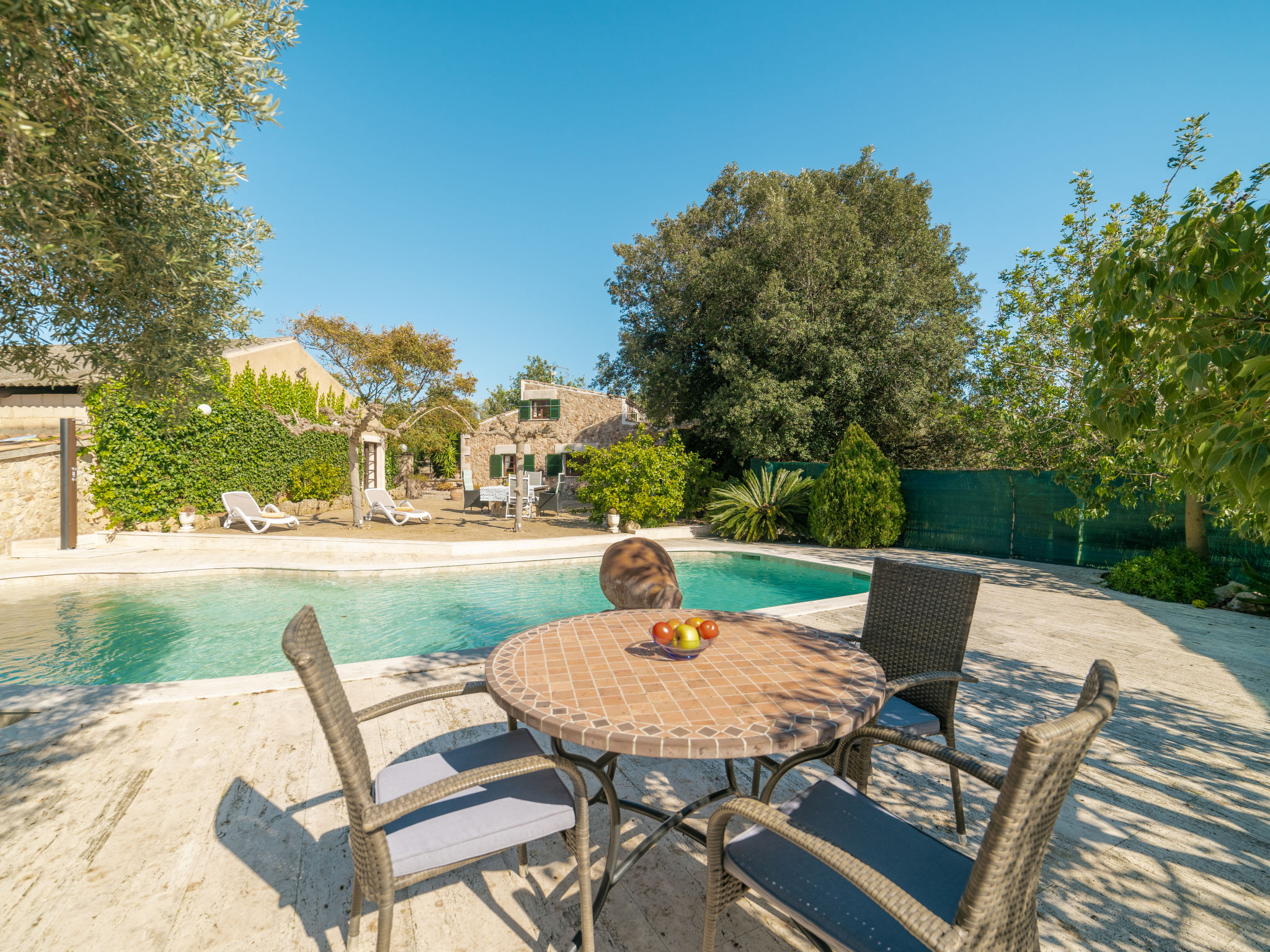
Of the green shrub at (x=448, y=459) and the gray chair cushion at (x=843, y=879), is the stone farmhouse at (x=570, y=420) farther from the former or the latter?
the gray chair cushion at (x=843, y=879)

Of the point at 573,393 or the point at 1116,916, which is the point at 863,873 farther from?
the point at 573,393

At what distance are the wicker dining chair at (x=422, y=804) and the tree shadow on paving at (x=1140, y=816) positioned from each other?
4.17ft

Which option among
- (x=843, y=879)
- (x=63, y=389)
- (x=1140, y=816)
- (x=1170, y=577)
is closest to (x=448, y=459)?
(x=63, y=389)

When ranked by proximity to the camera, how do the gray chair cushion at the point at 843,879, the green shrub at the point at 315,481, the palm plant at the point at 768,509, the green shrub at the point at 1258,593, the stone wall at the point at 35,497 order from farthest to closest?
1. the green shrub at the point at 315,481
2. the palm plant at the point at 768,509
3. the stone wall at the point at 35,497
4. the green shrub at the point at 1258,593
5. the gray chair cushion at the point at 843,879

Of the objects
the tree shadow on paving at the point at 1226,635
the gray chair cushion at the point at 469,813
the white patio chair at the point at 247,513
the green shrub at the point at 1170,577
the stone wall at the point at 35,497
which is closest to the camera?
the gray chair cushion at the point at 469,813

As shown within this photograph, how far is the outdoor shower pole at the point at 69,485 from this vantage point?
8.24 meters

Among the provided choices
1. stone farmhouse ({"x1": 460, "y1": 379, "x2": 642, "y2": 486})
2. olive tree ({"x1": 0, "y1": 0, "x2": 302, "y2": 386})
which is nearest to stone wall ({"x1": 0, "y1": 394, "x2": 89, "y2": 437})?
olive tree ({"x1": 0, "y1": 0, "x2": 302, "y2": 386})

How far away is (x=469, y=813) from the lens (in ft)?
5.26

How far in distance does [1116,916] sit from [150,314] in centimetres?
534

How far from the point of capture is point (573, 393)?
75.0 ft

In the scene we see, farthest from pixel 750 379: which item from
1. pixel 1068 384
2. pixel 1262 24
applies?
pixel 1262 24

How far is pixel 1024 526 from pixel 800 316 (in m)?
6.57

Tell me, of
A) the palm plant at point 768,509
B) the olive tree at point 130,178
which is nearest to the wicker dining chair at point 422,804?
the olive tree at point 130,178

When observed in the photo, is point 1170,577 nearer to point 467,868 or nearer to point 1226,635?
point 1226,635
